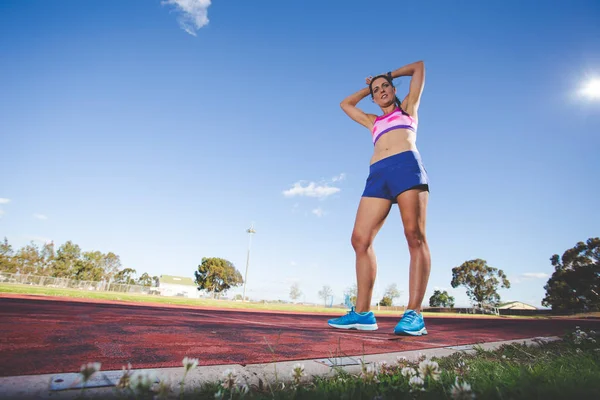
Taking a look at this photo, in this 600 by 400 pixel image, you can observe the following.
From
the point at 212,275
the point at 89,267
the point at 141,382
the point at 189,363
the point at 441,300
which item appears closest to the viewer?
the point at 141,382

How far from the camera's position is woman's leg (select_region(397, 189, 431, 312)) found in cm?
275

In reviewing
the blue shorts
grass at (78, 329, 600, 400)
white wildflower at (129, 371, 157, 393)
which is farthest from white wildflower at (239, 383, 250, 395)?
the blue shorts

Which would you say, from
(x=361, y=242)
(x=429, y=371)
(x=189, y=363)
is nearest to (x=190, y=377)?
(x=189, y=363)

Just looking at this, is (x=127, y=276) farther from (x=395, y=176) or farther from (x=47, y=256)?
(x=395, y=176)

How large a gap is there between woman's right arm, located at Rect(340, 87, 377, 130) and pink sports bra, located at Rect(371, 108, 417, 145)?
0.29 meters

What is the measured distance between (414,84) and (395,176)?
3.65 ft

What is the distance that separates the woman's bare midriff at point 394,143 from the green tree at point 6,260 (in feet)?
Answer: 198

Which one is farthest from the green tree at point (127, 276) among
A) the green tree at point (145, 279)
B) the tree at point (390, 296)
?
the tree at point (390, 296)

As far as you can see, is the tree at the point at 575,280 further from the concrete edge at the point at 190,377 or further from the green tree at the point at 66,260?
the green tree at the point at 66,260

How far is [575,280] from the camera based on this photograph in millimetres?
46406

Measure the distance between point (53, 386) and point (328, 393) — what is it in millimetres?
967

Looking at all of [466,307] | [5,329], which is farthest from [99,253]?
[466,307]

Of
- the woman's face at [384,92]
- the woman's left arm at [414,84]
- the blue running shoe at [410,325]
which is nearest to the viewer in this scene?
the blue running shoe at [410,325]

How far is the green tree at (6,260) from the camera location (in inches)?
1766
